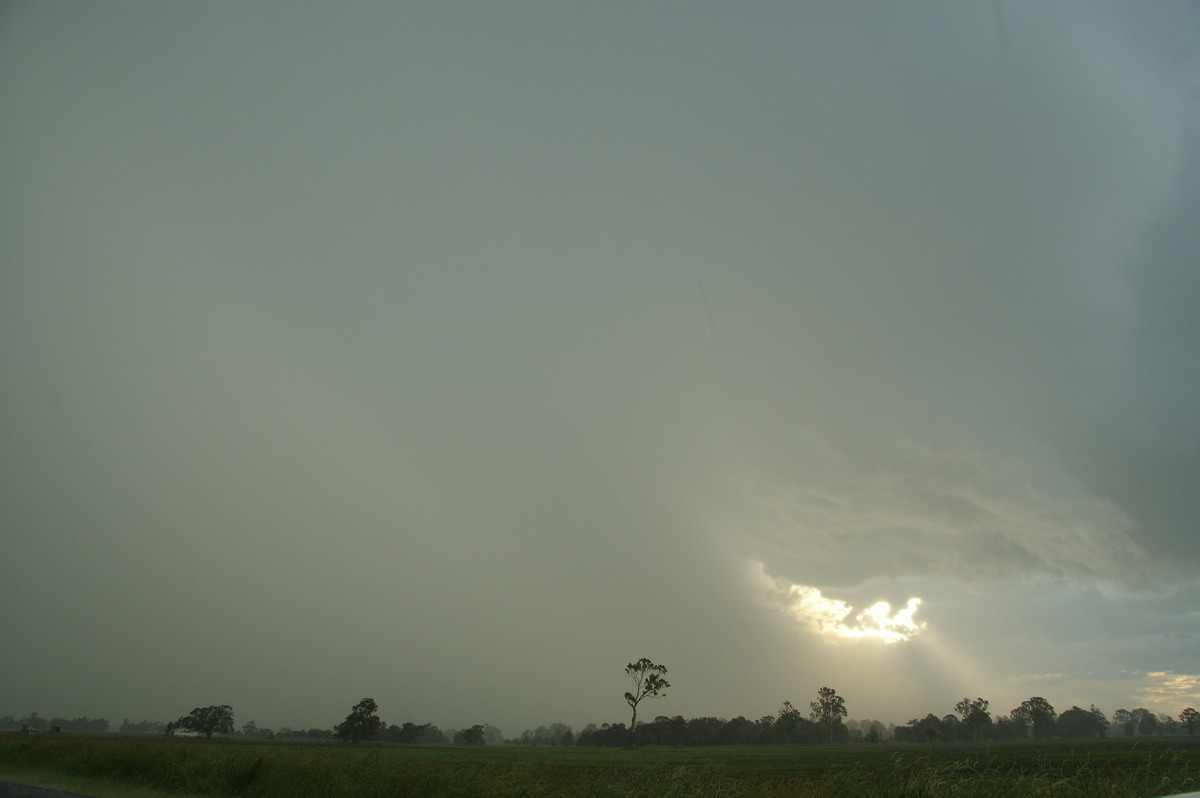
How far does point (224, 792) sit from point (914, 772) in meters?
21.5

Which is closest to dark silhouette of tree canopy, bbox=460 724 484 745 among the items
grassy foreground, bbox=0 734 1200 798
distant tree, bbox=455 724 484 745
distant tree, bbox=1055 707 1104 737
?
distant tree, bbox=455 724 484 745

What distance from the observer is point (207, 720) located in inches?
5354

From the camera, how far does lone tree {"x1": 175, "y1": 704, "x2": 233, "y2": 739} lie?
133375 mm

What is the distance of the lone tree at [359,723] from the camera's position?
115 meters

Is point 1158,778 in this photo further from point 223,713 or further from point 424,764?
point 223,713

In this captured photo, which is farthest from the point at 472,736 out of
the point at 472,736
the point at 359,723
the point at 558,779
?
the point at 558,779

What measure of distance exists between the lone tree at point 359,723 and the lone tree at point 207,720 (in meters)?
42.7

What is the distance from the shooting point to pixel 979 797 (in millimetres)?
11570

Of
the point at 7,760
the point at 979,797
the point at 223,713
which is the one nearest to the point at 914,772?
the point at 979,797

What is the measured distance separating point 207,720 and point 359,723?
171 feet

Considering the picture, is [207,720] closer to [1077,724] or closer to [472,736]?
[472,736]

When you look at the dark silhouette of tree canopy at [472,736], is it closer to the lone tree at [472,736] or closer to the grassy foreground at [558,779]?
the lone tree at [472,736]

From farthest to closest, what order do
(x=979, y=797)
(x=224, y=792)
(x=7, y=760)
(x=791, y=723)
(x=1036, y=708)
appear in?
1. (x=791, y=723)
2. (x=1036, y=708)
3. (x=7, y=760)
4. (x=224, y=792)
5. (x=979, y=797)

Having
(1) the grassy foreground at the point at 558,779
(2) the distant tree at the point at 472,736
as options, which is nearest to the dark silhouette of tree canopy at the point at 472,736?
(2) the distant tree at the point at 472,736
